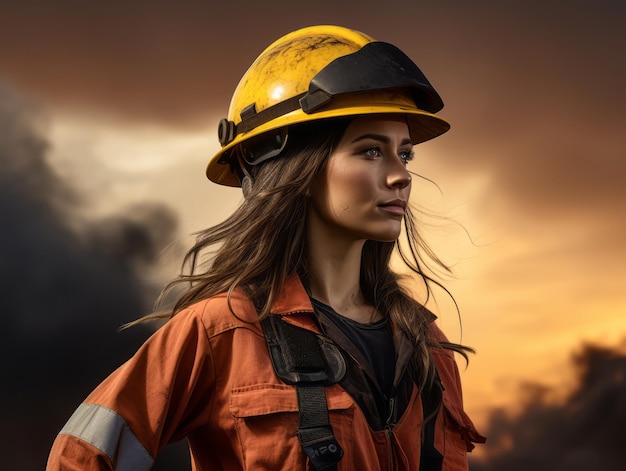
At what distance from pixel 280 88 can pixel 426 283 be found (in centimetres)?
124

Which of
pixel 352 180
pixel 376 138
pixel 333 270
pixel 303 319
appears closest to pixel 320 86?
pixel 376 138

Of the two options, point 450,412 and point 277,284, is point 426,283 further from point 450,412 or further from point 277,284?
point 277,284

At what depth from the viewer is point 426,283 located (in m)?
4.20

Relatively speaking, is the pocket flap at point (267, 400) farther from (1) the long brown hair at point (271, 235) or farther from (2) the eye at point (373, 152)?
(2) the eye at point (373, 152)

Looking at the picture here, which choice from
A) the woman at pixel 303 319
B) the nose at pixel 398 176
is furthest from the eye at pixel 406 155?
the nose at pixel 398 176

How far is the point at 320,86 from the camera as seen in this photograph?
3.56 meters

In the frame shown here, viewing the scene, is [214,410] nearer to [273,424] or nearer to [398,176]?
[273,424]

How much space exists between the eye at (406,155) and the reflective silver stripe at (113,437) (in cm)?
162

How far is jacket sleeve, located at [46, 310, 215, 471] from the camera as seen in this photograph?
10.5 ft

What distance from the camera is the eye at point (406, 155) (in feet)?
12.2

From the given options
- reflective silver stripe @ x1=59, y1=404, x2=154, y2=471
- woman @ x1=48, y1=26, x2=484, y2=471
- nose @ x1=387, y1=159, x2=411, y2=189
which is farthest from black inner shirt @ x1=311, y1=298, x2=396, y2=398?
reflective silver stripe @ x1=59, y1=404, x2=154, y2=471

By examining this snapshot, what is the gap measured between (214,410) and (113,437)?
1.33 ft

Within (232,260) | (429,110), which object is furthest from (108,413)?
(429,110)

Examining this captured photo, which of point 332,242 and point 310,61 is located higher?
point 310,61
